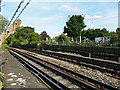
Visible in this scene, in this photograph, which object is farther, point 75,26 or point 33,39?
point 75,26

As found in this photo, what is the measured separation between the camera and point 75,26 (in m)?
45.6

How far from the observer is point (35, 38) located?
4297 cm

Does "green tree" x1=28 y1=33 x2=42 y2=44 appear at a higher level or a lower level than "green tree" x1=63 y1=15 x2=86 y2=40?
lower

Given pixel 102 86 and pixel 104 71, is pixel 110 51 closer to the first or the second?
pixel 104 71

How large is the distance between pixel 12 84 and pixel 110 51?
39.8ft

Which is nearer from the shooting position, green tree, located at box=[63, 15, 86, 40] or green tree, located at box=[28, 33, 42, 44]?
green tree, located at box=[28, 33, 42, 44]

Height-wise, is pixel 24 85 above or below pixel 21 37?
below

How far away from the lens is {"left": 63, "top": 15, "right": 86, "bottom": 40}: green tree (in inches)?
1783

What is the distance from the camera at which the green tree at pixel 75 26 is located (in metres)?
45.3

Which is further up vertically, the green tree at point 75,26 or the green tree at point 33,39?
the green tree at point 75,26

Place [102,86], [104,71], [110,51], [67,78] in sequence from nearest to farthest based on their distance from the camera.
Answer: [102,86]
[67,78]
[104,71]
[110,51]

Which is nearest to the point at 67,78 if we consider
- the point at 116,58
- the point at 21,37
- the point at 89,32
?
the point at 116,58

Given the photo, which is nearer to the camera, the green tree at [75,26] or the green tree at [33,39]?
the green tree at [33,39]

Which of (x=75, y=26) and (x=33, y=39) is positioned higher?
(x=75, y=26)
